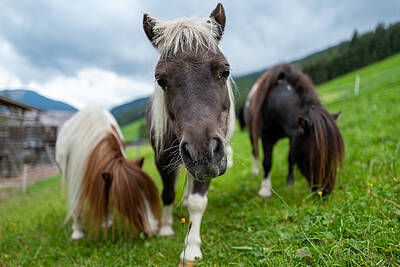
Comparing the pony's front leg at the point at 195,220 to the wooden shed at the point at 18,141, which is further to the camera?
the wooden shed at the point at 18,141

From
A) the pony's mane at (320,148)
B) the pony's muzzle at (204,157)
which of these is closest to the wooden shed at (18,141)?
the pony's muzzle at (204,157)

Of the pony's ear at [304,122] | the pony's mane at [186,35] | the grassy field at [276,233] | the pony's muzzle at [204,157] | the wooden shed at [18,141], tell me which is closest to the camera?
the pony's muzzle at [204,157]

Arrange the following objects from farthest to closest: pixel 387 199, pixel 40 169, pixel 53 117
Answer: pixel 53 117 → pixel 40 169 → pixel 387 199

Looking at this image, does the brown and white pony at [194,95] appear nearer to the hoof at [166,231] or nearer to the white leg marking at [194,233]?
the white leg marking at [194,233]

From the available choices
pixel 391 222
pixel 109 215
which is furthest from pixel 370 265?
pixel 109 215

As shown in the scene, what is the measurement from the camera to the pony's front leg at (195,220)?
7.38 ft

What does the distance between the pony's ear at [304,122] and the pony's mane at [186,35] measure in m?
1.74

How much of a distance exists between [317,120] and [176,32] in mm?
2297

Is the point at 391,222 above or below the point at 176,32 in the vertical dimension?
below

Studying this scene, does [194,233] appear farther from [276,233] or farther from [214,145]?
[214,145]

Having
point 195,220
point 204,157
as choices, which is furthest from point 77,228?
point 204,157

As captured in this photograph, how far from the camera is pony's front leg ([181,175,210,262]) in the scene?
225 cm

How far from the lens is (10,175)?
11.7 metres

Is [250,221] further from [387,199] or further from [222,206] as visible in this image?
[387,199]
